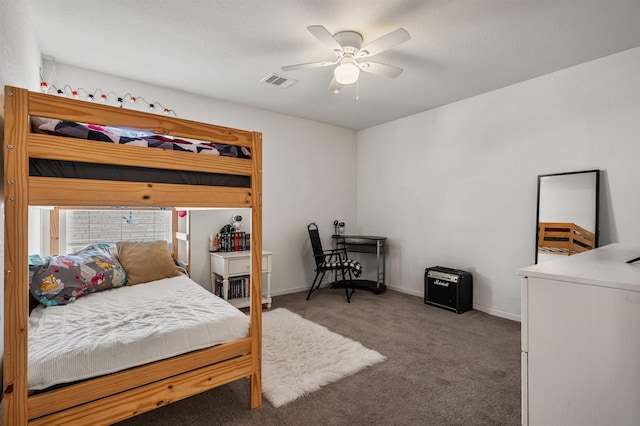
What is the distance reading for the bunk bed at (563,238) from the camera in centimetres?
284

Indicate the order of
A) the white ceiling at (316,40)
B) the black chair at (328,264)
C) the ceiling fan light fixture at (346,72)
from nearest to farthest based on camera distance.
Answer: the white ceiling at (316,40)
the ceiling fan light fixture at (346,72)
the black chair at (328,264)

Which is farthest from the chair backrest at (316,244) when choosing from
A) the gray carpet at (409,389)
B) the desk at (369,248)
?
the gray carpet at (409,389)

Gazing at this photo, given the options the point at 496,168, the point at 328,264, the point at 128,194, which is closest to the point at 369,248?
the point at 328,264

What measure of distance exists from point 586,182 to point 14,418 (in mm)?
4129

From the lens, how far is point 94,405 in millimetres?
1397

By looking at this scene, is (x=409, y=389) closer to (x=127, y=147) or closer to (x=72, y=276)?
(x=127, y=147)

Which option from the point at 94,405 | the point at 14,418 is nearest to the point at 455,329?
the point at 94,405

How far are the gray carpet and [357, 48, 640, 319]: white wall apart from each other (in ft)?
3.20

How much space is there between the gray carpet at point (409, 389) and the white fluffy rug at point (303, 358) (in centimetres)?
8

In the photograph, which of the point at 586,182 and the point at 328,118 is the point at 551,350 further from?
the point at 328,118

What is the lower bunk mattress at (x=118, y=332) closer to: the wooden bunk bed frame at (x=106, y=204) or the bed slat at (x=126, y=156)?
the wooden bunk bed frame at (x=106, y=204)

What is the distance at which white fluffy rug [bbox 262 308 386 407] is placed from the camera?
2078 millimetres

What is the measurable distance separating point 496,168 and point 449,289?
4.89 ft

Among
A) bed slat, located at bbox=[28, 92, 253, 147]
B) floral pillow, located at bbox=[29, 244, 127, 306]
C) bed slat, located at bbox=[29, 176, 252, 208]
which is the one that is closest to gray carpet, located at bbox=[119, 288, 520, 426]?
floral pillow, located at bbox=[29, 244, 127, 306]
